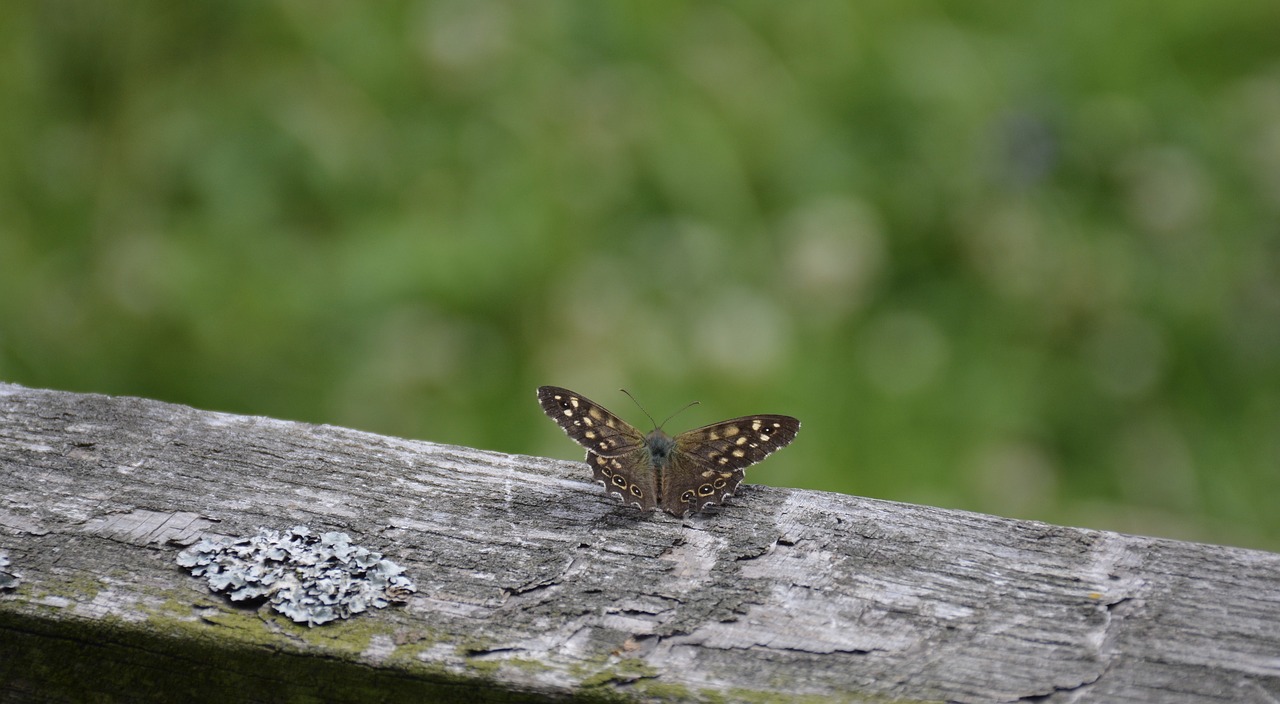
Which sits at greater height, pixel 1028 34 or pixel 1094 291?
pixel 1028 34

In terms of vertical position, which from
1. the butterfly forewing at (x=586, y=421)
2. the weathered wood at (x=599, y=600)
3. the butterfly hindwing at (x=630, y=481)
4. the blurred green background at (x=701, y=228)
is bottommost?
the weathered wood at (x=599, y=600)

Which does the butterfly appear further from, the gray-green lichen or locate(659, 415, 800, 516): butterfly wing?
the gray-green lichen

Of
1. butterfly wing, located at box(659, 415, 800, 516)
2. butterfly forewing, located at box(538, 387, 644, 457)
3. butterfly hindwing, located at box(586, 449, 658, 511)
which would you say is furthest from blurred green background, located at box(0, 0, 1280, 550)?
butterfly hindwing, located at box(586, 449, 658, 511)

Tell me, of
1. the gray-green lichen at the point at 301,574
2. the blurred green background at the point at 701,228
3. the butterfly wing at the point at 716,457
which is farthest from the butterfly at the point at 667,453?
the blurred green background at the point at 701,228

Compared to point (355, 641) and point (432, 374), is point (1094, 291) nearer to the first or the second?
point (432, 374)

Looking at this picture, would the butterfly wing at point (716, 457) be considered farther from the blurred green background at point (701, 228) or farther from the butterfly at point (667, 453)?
the blurred green background at point (701, 228)

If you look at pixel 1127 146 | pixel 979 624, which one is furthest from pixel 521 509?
pixel 1127 146
